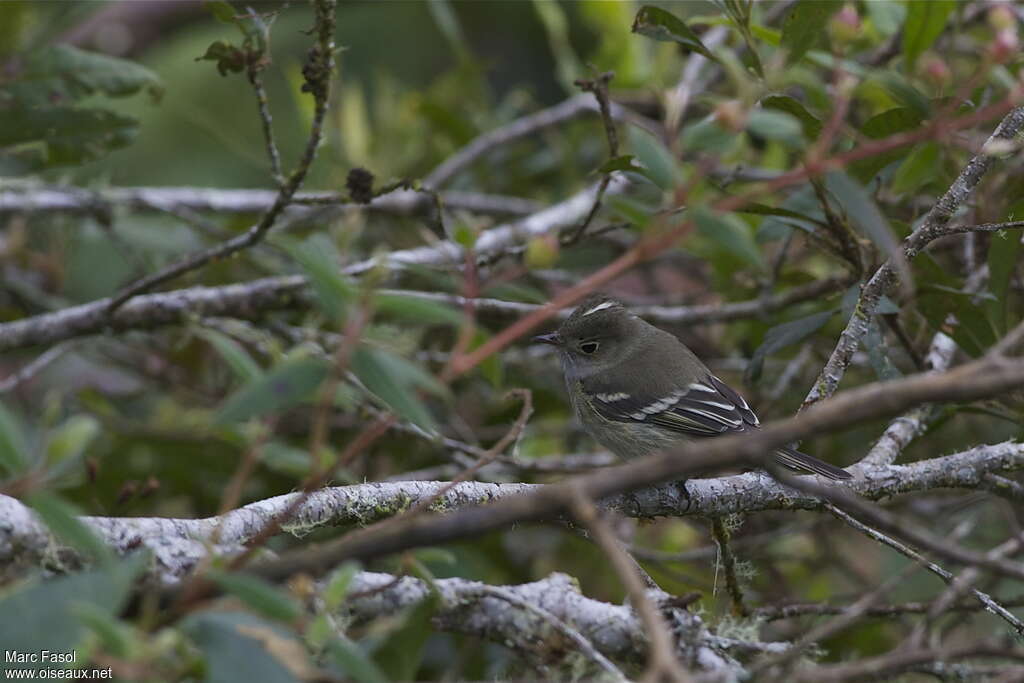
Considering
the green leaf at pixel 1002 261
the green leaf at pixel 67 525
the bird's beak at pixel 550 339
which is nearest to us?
the green leaf at pixel 67 525

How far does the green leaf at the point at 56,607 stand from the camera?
129 cm

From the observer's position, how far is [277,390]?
4.72 ft

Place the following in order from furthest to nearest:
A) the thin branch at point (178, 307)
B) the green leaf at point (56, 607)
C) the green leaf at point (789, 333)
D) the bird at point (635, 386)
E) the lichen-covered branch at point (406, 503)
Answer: the bird at point (635, 386) → the thin branch at point (178, 307) → the green leaf at point (789, 333) → the lichen-covered branch at point (406, 503) → the green leaf at point (56, 607)

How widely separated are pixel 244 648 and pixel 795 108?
2548mm

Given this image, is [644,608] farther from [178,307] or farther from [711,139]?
[178,307]

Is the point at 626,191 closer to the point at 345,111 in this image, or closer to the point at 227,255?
the point at 345,111

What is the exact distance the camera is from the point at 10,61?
3918 millimetres

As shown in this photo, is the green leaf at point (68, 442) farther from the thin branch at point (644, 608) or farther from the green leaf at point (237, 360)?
the thin branch at point (644, 608)

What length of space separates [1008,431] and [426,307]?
138 inches

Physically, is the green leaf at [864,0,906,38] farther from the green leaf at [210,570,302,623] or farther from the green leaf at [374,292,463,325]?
the green leaf at [210,570,302,623]

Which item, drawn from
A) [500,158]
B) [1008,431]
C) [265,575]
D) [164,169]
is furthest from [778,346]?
[164,169]

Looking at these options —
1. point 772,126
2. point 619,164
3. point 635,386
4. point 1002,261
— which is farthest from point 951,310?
point 772,126

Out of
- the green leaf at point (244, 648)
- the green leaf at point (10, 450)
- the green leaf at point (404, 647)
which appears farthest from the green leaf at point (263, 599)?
the green leaf at point (404, 647)

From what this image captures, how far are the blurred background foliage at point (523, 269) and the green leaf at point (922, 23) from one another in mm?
11
